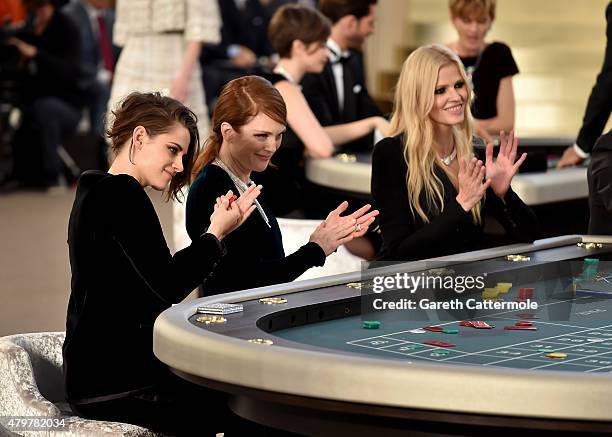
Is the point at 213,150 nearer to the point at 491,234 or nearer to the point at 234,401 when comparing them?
the point at 234,401

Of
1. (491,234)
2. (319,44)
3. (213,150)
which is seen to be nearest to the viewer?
(213,150)

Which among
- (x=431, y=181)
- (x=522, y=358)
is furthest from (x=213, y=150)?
(x=522, y=358)

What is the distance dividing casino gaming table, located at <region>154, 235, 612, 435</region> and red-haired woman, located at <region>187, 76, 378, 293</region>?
22 centimetres

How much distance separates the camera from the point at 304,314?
9.06ft

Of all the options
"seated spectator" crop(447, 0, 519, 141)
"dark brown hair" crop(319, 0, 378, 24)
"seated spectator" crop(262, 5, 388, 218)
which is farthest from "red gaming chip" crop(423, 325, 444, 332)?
"dark brown hair" crop(319, 0, 378, 24)

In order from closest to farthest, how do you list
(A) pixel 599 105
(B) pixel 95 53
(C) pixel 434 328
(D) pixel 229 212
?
(C) pixel 434 328 < (D) pixel 229 212 < (A) pixel 599 105 < (B) pixel 95 53

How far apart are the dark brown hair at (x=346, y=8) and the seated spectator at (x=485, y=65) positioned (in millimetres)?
458

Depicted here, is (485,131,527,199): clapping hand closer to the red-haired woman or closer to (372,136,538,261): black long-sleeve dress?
(372,136,538,261): black long-sleeve dress

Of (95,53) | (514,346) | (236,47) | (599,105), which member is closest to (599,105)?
(599,105)

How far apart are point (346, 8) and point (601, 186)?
257 centimetres

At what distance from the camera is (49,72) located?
10.2 m

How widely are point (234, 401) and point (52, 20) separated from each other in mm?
8255

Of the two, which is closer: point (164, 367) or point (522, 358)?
point (522, 358)

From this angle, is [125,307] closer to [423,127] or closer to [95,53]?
[423,127]
